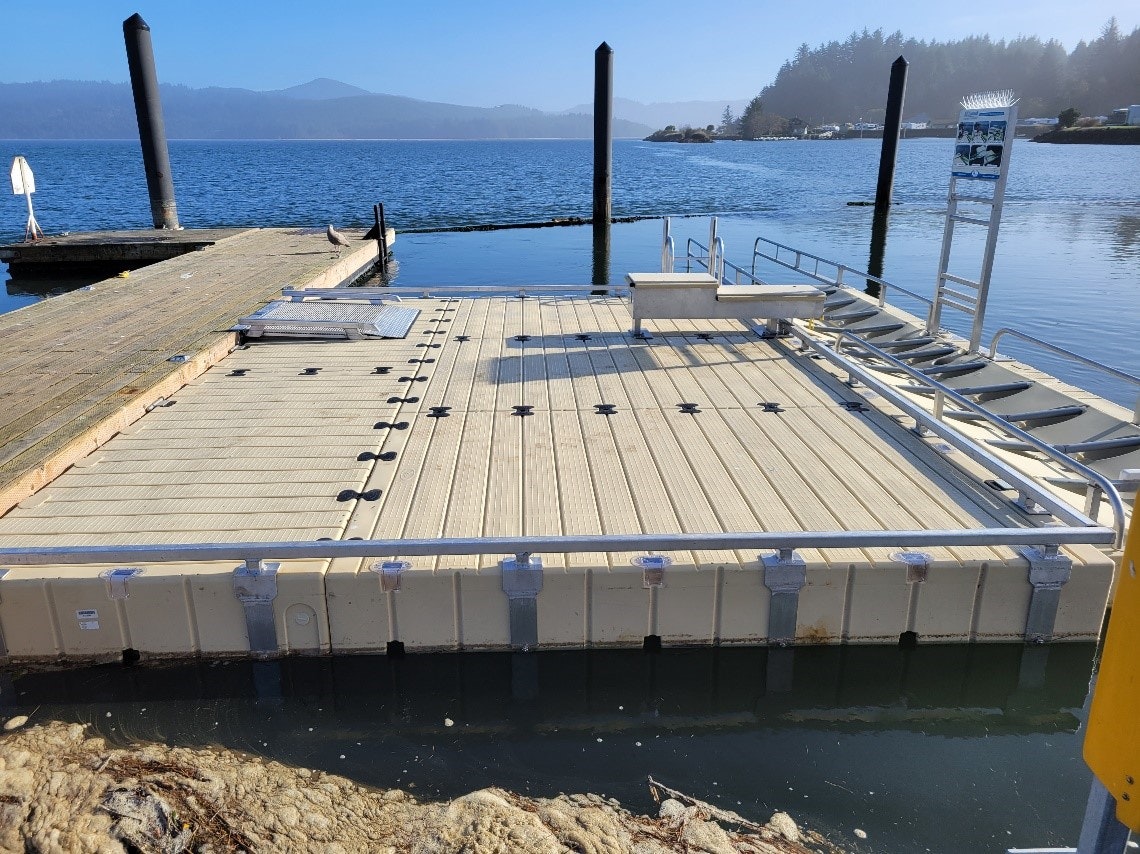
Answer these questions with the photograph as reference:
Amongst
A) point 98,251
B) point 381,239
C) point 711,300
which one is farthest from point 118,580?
point 98,251

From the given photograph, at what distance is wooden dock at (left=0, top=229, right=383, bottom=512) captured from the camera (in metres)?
5.58

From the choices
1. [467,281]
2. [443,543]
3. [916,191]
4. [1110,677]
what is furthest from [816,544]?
[916,191]

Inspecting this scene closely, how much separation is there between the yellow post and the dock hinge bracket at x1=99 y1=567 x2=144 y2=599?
4041 mm

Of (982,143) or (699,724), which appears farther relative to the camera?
(982,143)

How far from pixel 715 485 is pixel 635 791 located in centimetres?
199

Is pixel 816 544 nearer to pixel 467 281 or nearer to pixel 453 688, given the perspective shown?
pixel 453 688

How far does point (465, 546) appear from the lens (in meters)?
3.80

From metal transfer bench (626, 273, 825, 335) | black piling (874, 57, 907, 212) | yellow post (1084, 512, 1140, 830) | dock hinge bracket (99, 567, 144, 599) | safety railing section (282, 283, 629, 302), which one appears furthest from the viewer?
black piling (874, 57, 907, 212)

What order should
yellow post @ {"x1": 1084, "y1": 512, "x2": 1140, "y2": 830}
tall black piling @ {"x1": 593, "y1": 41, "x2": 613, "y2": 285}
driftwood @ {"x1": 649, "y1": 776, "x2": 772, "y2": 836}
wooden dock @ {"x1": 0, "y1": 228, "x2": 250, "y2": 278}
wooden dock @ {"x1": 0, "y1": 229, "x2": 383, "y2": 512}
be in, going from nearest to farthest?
yellow post @ {"x1": 1084, "y1": 512, "x2": 1140, "y2": 830}, driftwood @ {"x1": 649, "y1": 776, "x2": 772, "y2": 836}, wooden dock @ {"x1": 0, "y1": 229, "x2": 383, "y2": 512}, wooden dock @ {"x1": 0, "y1": 228, "x2": 250, "y2": 278}, tall black piling @ {"x1": 593, "y1": 41, "x2": 613, "y2": 285}

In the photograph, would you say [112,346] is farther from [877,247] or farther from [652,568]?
[877,247]

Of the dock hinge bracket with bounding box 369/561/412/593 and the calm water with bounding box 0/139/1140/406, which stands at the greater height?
the dock hinge bracket with bounding box 369/561/412/593

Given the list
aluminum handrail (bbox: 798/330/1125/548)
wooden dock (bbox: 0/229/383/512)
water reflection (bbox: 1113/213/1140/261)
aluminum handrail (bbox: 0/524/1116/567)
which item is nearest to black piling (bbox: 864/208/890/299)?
water reflection (bbox: 1113/213/1140/261)

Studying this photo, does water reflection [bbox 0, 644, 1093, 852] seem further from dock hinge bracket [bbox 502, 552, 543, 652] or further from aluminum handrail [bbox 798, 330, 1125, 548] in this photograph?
aluminum handrail [bbox 798, 330, 1125, 548]

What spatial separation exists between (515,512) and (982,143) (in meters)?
7.31
